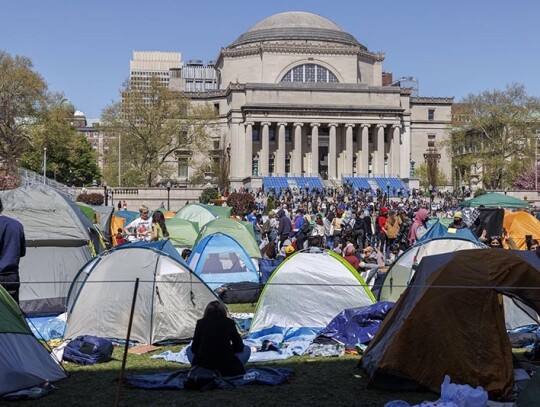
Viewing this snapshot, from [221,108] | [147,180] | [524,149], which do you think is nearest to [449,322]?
[147,180]

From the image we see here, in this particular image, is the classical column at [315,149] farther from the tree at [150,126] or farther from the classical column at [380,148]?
the tree at [150,126]

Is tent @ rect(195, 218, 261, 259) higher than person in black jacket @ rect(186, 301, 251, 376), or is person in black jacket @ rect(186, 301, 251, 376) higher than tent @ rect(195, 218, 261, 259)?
tent @ rect(195, 218, 261, 259)

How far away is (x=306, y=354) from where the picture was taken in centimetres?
1152

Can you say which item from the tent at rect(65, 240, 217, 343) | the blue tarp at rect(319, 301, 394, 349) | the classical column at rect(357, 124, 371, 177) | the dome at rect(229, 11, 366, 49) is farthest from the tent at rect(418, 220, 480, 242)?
the dome at rect(229, 11, 366, 49)

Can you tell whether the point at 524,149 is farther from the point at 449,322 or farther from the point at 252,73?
the point at 449,322

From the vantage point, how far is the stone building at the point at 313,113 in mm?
80875

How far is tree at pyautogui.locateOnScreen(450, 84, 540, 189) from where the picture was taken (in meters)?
64.5

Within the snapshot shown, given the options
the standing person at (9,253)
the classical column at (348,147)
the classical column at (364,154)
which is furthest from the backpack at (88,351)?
the classical column at (348,147)

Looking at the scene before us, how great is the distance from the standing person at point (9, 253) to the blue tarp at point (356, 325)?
4.56m

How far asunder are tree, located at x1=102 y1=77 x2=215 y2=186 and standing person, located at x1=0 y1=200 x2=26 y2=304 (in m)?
52.1

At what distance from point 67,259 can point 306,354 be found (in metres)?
6.17

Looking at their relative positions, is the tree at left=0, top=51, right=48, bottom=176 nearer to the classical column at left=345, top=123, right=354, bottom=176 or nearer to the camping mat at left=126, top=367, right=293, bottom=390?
the classical column at left=345, top=123, right=354, bottom=176

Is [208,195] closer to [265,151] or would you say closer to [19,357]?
[265,151]

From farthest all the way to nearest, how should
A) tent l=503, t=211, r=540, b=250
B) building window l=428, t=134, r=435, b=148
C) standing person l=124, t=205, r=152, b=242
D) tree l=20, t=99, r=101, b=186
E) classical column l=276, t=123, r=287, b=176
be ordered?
building window l=428, t=134, r=435, b=148 → classical column l=276, t=123, r=287, b=176 → tree l=20, t=99, r=101, b=186 → tent l=503, t=211, r=540, b=250 → standing person l=124, t=205, r=152, b=242
